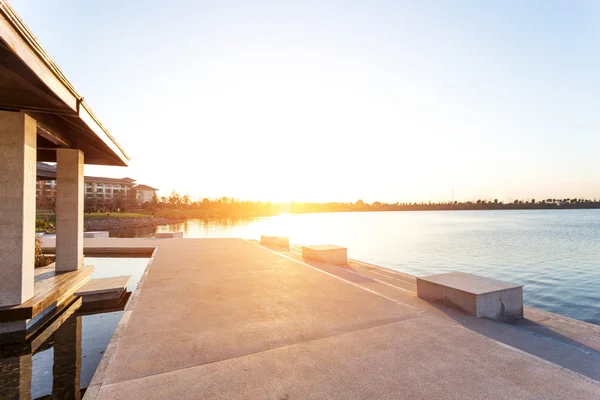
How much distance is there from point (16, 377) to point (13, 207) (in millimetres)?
3297

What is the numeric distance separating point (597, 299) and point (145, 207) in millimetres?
129555

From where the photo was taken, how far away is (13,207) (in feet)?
20.8

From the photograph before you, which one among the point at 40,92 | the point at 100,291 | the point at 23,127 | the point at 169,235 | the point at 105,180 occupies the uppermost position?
the point at 105,180

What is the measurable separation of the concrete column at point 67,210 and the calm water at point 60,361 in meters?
3.43

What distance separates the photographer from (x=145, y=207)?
122 meters

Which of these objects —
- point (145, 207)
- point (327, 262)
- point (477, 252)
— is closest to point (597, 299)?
point (327, 262)

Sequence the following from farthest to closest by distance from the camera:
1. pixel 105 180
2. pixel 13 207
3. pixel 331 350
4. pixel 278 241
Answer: pixel 105 180
pixel 278 241
pixel 13 207
pixel 331 350

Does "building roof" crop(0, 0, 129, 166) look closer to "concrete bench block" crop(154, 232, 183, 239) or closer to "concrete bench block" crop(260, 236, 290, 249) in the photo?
"concrete bench block" crop(260, 236, 290, 249)

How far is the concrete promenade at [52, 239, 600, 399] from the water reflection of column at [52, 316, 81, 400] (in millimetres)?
774

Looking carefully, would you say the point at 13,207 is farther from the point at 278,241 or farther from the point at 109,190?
the point at 109,190

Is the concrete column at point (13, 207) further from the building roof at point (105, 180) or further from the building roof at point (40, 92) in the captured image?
the building roof at point (105, 180)

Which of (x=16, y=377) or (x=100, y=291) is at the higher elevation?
(x=100, y=291)

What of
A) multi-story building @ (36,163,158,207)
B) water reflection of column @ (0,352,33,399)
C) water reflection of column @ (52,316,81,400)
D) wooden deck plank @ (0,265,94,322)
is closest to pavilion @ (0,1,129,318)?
wooden deck plank @ (0,265,94,322)

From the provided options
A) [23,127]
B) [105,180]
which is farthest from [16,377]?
[105,180]
